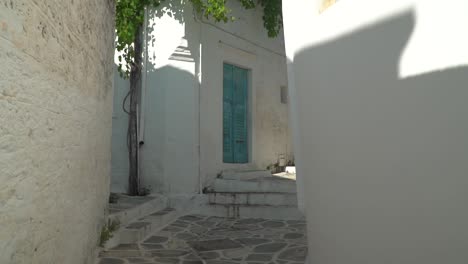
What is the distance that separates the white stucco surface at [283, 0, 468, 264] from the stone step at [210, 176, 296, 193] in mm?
3386

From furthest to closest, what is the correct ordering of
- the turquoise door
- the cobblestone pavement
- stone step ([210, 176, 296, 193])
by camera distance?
the turquoise door < stone step ([210, 176, 296, 193]) < the cobblestone pavement

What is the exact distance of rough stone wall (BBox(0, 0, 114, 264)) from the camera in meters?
1.56

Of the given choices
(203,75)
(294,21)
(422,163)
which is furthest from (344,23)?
(203,75)

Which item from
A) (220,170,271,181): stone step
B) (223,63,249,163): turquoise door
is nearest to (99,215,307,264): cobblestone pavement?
(220,170,271,181): stone step

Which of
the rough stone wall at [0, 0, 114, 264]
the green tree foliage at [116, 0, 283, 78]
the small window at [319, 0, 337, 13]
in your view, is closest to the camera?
the rough stone wall at [0, 0, 114, 264]

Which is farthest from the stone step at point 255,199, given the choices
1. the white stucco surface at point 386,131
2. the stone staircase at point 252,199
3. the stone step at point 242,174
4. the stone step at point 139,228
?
the white stucco surface at point 386,131

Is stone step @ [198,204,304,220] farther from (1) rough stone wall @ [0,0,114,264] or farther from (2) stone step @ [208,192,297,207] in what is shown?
(1) rough stone wall @ [0,0,114,264]

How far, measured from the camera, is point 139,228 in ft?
15.1

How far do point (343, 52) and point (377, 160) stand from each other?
2.83 ft

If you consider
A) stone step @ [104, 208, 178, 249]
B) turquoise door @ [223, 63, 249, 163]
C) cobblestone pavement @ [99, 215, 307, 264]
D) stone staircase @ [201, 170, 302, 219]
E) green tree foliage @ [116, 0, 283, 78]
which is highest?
green tree foliage @ [116, 0, 283, 78]

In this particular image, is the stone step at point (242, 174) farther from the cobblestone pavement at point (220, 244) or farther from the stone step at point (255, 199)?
the cobblestone pavement at point (220, 244)

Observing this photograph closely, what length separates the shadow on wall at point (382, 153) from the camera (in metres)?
1.85

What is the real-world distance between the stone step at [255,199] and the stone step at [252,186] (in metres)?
0.27

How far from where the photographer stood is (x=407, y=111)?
Answer: 2.12 m
